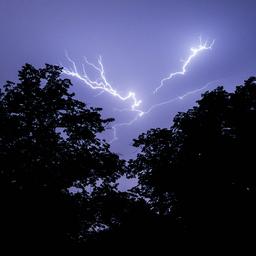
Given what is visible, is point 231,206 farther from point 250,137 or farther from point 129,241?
point 129,241

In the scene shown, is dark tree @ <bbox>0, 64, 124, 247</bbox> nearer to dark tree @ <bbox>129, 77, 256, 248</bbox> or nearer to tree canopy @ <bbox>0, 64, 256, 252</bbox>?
tree canopy @ <bbox>0, 64, 256, 252</bbox>

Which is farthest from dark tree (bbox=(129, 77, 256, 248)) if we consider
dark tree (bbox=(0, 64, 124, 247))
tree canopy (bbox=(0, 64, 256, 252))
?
dark tree (bbox=(0, 64, 124, 247))

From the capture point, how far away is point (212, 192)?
14.8 m

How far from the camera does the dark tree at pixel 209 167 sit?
1400cm

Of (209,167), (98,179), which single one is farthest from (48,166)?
(209,167)

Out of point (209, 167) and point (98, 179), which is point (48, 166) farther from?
point (209, 167)

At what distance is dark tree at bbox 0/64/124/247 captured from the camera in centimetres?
1209

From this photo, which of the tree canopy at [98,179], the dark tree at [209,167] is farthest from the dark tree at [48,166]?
the dark tree at [209,167]

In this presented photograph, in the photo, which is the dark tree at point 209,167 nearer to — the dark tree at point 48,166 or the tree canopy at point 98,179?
the tree canopy at point 98,179

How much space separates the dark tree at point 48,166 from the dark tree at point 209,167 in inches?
138

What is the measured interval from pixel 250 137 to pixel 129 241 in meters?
7.71

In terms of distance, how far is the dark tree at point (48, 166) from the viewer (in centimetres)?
1209

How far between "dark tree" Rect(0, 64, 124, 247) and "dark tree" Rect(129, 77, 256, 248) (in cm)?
350

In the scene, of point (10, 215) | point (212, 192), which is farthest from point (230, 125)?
point (10, 215)
